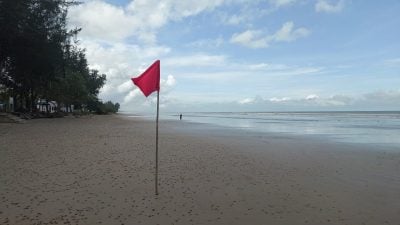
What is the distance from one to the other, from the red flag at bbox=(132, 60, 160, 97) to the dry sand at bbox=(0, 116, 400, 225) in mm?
2140

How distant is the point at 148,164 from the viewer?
39.5 feet

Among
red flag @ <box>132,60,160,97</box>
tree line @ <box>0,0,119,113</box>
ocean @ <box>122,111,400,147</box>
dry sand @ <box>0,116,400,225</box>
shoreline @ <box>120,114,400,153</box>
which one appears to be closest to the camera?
dry sand @ <box>0,116,400,225</box>

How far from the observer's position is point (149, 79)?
765 cm

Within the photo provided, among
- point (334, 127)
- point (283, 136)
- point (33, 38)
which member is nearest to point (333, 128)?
point (334, 127)

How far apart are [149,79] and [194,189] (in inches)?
105

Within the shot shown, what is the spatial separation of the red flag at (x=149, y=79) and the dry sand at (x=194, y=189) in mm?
2140

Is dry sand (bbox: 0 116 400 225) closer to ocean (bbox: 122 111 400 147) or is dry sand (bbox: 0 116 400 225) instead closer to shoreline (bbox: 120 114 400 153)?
shoreline (bbox: 120 114 400 153)

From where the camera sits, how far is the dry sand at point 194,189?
6590 millimetres

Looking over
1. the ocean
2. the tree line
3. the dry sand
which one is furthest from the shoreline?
the tree line

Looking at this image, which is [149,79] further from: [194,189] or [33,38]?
[33,38]

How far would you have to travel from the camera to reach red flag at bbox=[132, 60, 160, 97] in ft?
25.0

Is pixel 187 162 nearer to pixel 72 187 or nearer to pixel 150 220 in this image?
pixel 72 187

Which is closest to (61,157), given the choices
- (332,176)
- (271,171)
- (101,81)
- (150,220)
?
(271,171)

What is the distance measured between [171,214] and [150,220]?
0.47 m
